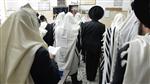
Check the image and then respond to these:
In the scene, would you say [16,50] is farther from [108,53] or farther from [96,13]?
[96,13]

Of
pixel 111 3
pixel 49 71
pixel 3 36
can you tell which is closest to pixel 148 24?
pixel 49 71

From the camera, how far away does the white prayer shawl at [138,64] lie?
0.98 meters

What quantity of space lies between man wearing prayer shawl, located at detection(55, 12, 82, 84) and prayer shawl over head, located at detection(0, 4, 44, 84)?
204 cm

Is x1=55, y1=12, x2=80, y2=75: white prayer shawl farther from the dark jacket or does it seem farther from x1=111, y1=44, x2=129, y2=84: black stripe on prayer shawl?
x1=111, y1=44, x2=129, y2=84: black stripe on prayer shawl

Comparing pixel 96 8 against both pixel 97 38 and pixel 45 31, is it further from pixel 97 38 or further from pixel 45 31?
pixel 45 31

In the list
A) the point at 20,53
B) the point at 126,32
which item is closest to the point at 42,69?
the point at 20,53

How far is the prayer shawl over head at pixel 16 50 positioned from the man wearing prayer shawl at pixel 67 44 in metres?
2.04

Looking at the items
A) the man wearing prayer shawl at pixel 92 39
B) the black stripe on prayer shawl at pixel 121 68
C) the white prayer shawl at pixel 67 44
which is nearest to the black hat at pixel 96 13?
the man wearing prayer shawl at pixel 92 39

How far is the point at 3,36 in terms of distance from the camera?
63.6 inches

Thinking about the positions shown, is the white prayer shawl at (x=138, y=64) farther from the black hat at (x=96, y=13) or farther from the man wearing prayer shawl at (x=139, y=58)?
the black hat at (x=96, y=13)

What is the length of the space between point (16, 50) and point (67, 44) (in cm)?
217

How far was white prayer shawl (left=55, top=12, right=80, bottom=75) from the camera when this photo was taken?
3.68 metres

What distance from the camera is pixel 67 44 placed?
3.73 metres

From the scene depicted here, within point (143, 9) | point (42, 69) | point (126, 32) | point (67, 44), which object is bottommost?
point (67, 44)
